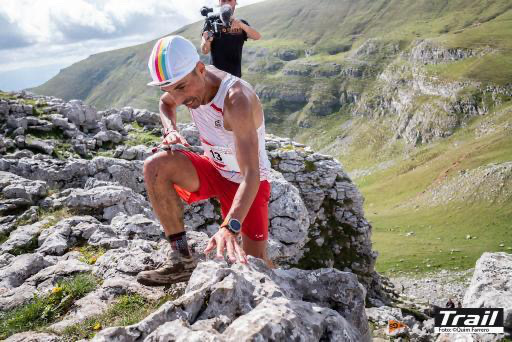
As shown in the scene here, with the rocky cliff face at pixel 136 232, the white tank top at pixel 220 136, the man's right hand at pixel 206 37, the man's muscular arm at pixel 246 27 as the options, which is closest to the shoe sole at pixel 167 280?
the rocky cliff face at pixel 136 232

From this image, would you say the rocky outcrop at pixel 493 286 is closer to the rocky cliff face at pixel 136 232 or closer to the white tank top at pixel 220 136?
the rocky cliff face at pixel 136 232

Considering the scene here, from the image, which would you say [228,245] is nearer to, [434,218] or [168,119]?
[168,119]

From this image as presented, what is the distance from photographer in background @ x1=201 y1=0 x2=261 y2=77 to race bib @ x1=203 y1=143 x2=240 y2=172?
22.2 feet

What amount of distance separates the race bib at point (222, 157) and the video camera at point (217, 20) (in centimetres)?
639

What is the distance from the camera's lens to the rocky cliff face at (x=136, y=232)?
6.49 m

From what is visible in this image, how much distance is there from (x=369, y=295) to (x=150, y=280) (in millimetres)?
32198

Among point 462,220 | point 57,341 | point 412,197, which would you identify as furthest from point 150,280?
point 412,197

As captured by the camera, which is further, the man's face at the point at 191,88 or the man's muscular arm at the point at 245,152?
the man's face at the point at 191,88

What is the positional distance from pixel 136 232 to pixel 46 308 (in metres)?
6.54

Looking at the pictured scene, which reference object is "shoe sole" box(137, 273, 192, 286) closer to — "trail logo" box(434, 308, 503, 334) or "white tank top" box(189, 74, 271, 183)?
"white tank top" box(189, 74, 271, 183)

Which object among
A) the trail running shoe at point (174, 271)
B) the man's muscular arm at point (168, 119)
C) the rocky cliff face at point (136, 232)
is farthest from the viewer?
the trail running shoe at point (174, 271)

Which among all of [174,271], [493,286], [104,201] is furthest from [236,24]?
[493,286]

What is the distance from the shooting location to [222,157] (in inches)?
358

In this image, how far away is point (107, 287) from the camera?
10102 mm
